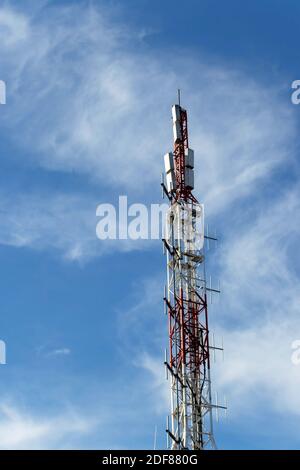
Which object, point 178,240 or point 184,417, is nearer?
point 184,417

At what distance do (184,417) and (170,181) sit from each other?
78.0 feet

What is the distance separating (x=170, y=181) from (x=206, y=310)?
44.8 feet

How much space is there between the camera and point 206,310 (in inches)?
3605

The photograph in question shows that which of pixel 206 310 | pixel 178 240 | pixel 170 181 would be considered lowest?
pixel 206 310
